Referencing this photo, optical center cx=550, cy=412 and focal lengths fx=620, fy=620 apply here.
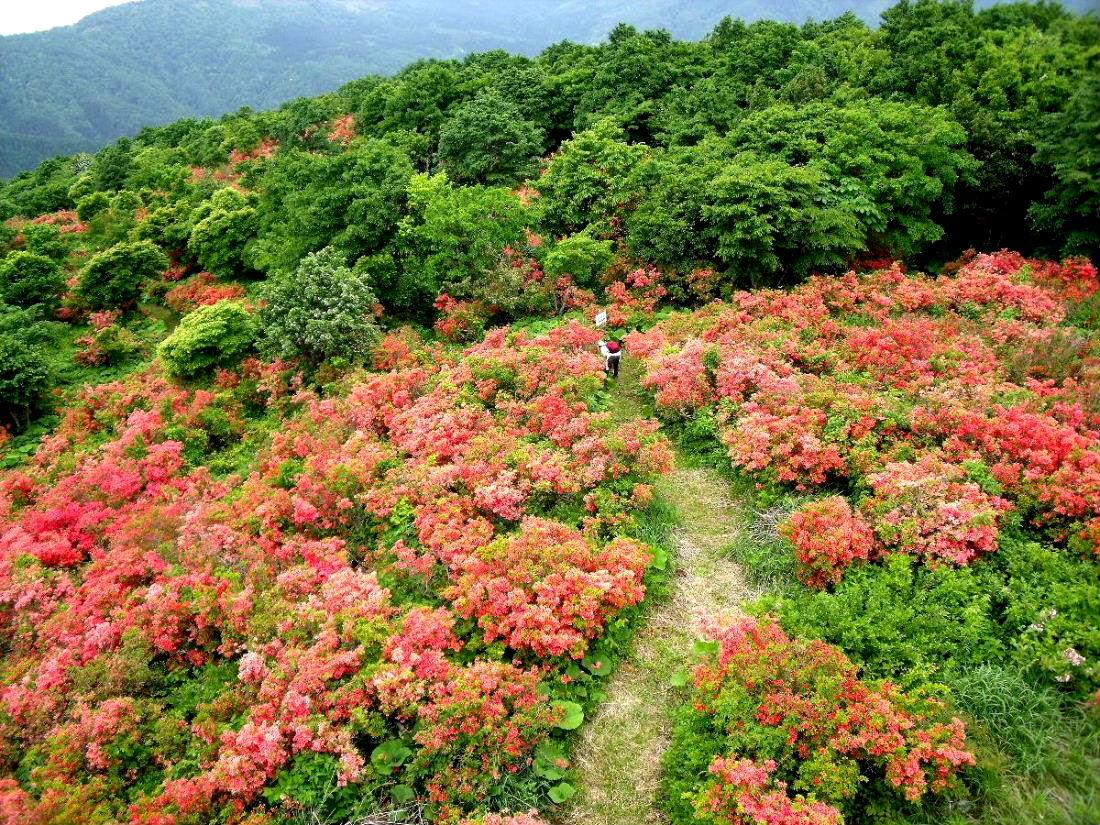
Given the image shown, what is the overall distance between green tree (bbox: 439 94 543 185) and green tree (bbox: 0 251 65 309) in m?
16.7

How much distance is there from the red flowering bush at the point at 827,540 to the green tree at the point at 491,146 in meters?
18.8

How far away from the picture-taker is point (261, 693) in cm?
751

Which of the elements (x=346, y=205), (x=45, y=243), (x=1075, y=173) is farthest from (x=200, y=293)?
(x=1075, y=173)

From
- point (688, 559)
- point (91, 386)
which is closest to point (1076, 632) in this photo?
point (688, 559)

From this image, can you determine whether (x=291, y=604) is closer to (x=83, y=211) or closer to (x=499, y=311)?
(x=499, y=311)

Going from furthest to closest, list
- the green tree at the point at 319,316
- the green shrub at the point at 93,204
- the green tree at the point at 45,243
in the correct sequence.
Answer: the green shrub at the point at 93,204 → the green tree at the point at 45,243 → the green tree at the point at 319,316

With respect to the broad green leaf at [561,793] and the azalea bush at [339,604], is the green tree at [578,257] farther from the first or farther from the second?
the broad green leaf at [561,793]

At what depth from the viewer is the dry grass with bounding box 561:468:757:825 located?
22.2 ft

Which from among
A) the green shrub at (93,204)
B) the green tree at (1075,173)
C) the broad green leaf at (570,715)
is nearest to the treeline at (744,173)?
the green tree at (1075,173)

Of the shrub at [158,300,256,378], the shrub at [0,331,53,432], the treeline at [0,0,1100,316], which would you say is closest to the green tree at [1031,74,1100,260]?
the treeline at [0,0,1100,316]

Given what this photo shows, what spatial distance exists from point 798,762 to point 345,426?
10.3 m

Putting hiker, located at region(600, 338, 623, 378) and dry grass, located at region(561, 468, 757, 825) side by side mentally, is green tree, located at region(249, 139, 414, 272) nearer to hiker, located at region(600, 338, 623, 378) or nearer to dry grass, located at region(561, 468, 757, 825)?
hiker, located at region(600, 338, 623, 378)

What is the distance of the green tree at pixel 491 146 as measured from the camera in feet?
78.1

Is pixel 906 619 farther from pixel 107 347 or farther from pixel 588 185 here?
pixel 107 347
